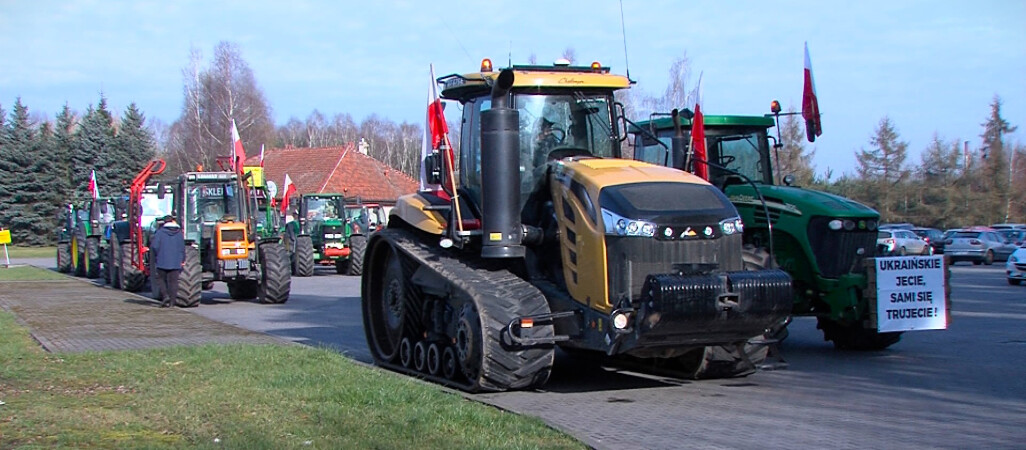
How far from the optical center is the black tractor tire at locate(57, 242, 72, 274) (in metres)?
39.0

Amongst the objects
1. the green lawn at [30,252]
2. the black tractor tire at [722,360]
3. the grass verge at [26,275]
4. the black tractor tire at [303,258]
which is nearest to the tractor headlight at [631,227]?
the black tractor tire at [722,360]

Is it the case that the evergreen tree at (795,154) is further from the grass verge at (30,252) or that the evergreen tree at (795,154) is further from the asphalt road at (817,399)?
the grass verge at (30,252)

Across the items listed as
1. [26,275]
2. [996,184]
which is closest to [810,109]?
[26,275]

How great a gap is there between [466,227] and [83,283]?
23.6m

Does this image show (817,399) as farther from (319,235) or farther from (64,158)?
(64,158)

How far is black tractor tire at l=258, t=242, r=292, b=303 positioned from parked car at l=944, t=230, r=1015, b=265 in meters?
30.3

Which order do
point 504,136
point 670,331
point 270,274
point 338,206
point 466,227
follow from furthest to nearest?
point 338,206
point 270,274
point 466,227
point 504,136
point 670,331

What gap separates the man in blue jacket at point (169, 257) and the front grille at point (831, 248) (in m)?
12.7

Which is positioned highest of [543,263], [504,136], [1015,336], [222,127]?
[222,127]

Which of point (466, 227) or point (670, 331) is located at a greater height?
point (466, 227)

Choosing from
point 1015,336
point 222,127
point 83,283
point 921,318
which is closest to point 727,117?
point 921,318

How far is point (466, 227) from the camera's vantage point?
1114cm

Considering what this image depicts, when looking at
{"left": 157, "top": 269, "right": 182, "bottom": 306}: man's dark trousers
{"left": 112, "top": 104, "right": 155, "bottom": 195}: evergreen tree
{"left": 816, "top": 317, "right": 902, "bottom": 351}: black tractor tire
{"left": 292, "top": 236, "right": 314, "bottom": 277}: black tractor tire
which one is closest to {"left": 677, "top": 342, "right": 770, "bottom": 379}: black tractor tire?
{"left": 816, "top": 317, "right": 902, "bottom": 351}: black tractor tire

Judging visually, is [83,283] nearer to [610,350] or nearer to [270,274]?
[270,274]
